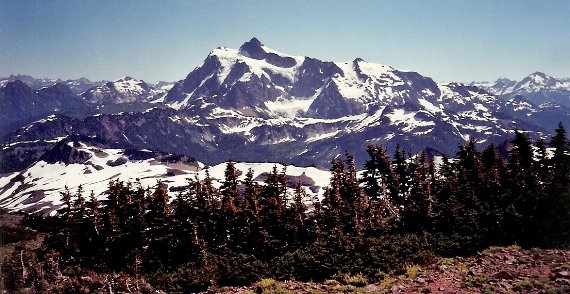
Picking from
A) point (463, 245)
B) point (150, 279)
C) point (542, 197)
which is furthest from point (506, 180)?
point (150, 279)

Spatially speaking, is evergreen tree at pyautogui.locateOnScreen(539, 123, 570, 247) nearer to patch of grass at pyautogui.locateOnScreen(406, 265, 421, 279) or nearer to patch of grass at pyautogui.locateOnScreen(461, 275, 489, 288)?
patch of grass at pyautogui.locateOnScreen(461, 275, 489, 288)

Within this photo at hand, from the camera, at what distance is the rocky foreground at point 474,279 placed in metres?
27.7

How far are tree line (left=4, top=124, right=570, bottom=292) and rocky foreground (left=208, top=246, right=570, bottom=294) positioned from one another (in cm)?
167

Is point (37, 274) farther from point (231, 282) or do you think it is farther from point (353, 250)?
point (353, 250)

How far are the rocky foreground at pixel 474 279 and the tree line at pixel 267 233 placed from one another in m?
1.67

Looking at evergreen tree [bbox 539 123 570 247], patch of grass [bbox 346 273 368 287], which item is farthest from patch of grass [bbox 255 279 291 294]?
evergreen tree [bbox 539 123 570 247]

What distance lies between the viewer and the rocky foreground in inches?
1092

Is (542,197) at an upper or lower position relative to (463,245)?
upper

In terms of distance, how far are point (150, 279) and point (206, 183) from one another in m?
17.1

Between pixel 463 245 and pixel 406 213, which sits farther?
pixel 406 213

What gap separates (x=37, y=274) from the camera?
3509cm

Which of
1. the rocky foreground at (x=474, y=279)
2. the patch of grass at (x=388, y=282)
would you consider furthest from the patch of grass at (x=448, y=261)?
the patch of grass at (x=388, y=282)

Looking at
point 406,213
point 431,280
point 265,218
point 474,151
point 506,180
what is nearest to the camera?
point 431,280

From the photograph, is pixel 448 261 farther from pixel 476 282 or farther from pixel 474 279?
pixel 476 282
